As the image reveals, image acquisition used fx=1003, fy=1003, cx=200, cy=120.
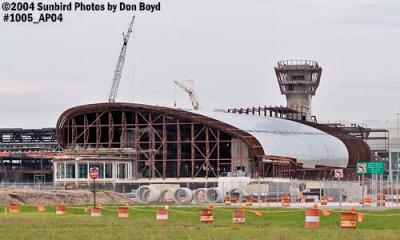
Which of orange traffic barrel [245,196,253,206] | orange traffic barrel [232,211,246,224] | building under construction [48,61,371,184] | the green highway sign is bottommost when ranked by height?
orange traffic barrel [232,211,246,224]

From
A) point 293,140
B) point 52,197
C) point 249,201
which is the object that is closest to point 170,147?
point 293,140

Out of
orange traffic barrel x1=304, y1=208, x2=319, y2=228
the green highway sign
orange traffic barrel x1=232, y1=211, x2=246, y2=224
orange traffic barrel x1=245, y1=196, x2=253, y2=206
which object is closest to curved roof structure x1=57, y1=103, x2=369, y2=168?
orange traffic barrel x1=245, y1=196, x2=253, y2=206

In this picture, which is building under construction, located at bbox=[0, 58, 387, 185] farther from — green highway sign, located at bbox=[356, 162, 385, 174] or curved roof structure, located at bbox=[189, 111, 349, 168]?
green highway sign, located at bbox=[356, 162, 385, 174]

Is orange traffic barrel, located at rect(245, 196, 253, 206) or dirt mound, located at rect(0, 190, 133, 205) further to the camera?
dirt mound, located at rect(0, 190, 133, 205)

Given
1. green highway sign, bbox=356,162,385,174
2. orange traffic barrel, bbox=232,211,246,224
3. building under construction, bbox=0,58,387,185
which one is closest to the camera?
orange traffic barrel, bbox=232,211,246,224

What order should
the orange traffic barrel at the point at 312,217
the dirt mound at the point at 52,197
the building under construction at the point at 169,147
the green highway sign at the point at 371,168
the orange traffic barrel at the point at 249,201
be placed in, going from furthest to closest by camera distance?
the building under construction at the point at 169,147 < the dirt mound at the point at 52,197 < the orange traffic barrel at the point at 249,201 < the green highway sign at the point at 371,168 < the orange traffic barrel at the point at 312,217

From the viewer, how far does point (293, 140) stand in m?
171

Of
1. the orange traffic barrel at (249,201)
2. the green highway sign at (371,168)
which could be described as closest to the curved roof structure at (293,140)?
the orange traffic barrel at (249,201)

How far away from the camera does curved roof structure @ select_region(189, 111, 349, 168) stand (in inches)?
6324

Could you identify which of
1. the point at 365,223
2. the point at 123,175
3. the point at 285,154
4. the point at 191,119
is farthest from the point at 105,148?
the point at 365,223

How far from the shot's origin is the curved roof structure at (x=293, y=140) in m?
161

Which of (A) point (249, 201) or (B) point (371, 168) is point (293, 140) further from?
(B) point (371, 168)

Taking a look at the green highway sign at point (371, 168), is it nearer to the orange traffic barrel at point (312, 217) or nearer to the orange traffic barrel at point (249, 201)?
the orange traffic barrel at point (249, 201)

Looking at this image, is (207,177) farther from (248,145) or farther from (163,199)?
(163,199)
